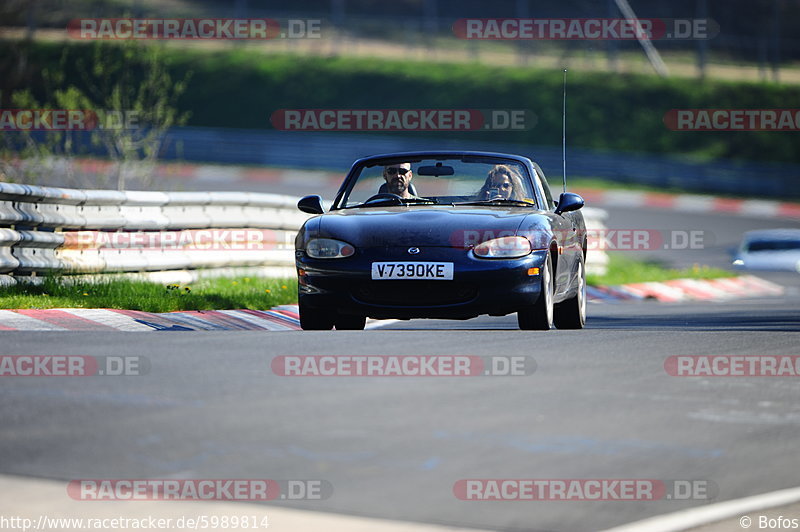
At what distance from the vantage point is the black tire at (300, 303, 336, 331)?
9.82 m

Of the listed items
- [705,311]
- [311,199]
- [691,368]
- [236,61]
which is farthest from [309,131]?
[691,368]

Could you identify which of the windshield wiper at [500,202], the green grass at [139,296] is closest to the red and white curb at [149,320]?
the green grass at [139,296]

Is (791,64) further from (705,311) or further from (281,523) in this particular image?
(281,523)

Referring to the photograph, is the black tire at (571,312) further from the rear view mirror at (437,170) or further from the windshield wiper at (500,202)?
the rear view mirror at (437,170)

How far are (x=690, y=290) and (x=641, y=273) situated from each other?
1821mm

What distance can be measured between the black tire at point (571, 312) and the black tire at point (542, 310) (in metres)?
1.19

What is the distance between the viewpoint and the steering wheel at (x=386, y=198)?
407 inches

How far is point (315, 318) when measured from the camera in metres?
9.85

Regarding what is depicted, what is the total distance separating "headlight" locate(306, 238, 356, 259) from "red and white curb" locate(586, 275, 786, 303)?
9825 millimetres

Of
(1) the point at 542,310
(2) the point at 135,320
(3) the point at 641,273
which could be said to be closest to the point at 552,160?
(3) the point at 641,273

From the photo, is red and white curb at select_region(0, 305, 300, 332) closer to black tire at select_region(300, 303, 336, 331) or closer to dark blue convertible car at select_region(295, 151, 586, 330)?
black tire at select_region(300, 303, 336, 331)

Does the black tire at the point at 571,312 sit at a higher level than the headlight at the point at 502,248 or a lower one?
lower

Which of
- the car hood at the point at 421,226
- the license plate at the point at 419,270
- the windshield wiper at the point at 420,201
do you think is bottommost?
the license plate at the point at 419,270

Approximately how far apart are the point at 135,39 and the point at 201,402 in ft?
64.8
